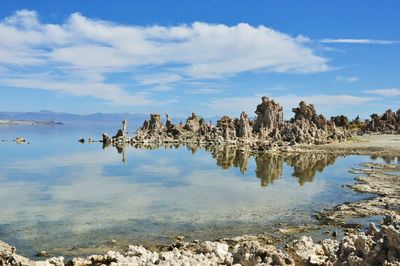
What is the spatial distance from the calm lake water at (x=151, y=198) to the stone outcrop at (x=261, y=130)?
25.5m

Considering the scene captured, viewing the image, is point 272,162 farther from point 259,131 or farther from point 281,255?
point 281,255

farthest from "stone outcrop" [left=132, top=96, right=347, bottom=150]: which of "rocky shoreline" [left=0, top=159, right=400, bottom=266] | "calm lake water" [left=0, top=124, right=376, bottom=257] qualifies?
"rocky shoreline" [left=0, top=159, right=400, bottom=266]

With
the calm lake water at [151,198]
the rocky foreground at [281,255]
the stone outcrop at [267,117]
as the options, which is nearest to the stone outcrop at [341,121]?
the stone outcrop at [267,117]

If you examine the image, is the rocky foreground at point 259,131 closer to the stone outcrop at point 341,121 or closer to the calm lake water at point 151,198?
the calm lake water at point 151,198

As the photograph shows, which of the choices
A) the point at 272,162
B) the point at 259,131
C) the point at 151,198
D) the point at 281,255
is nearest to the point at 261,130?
the point at 259,131

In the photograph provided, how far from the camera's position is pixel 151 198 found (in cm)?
3234

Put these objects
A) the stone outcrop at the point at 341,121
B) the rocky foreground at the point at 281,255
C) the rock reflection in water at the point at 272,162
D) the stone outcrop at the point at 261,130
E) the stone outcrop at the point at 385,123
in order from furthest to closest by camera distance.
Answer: the stone outcrop at the point at 341,121, the stone outcrop at the point at 385,123, the stone outcrop at the point at 261,130, the rock reflection in water at the point at 272,162, the rocky foreground at the point at 281,255

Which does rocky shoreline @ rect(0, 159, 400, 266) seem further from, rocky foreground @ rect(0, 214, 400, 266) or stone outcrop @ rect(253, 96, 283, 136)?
stone outcrop @ rect(253, 96, 283, 136)

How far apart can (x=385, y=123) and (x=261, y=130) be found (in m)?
46.4

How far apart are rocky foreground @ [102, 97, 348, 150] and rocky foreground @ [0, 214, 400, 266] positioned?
211ft

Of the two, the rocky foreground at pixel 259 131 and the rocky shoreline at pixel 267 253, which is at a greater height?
the rocky foreground at pixel 259 131

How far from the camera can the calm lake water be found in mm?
23000

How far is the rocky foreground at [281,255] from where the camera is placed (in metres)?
12.6

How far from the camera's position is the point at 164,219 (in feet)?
85.4
